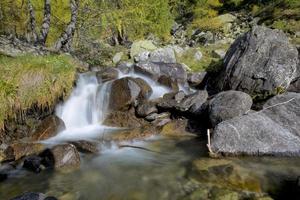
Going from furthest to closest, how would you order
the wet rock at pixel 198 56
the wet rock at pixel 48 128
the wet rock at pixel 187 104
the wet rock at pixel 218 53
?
the wet rock at pixel 218 53
the wet rock at pixel 198 56
the wet rock at pixel 187 104
the wet rock at pixel 48 128

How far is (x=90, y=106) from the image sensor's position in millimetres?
13445

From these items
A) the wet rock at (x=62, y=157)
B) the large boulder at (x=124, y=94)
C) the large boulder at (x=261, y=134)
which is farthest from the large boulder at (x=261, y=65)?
the wet rock at (x=62, y=157)

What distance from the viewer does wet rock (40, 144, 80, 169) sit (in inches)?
350

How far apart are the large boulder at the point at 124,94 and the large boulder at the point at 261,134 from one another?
14.7 ft

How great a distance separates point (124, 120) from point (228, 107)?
13.3 ft

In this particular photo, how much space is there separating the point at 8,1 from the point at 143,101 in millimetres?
11735

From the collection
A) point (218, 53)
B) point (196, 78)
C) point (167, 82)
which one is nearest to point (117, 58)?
point (218, 53)

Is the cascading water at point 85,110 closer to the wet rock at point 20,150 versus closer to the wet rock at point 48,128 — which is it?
the wet rock at point 48,128

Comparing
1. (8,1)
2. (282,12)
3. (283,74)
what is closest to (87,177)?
(283,74)

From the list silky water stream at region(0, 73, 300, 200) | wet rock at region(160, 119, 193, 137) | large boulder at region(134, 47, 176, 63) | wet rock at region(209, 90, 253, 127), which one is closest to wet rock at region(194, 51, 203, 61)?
large boulder at region(134, 47, 176, 63)

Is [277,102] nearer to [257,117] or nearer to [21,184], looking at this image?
[257,117]

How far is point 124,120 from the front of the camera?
1278 centimetres

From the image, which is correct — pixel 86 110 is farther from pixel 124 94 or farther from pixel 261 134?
pixel 261 134

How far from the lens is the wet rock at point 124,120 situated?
498 inches
